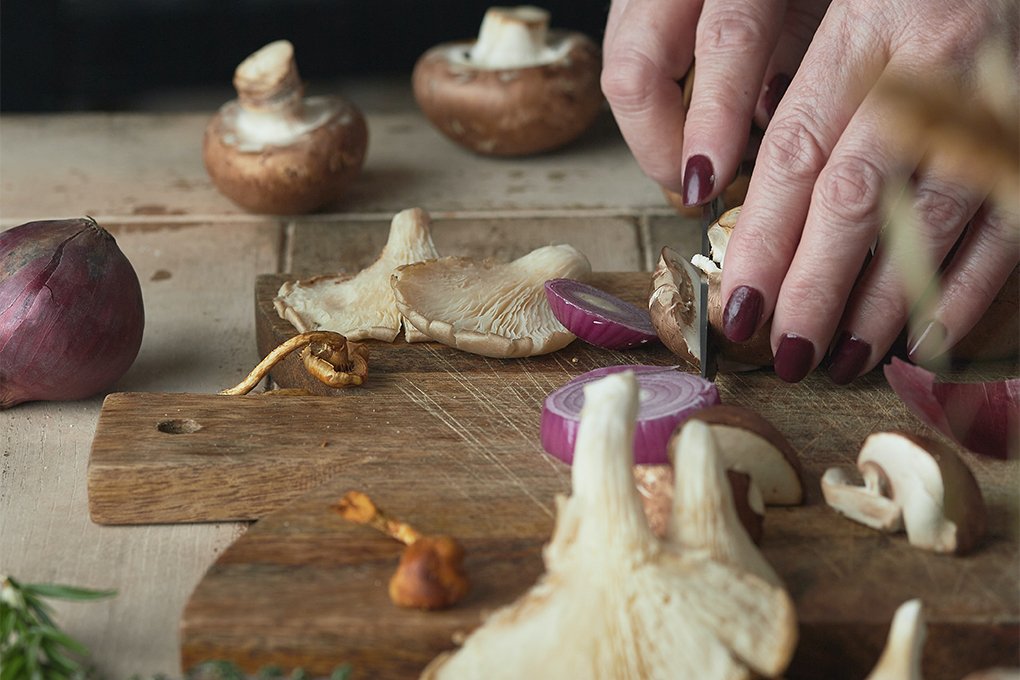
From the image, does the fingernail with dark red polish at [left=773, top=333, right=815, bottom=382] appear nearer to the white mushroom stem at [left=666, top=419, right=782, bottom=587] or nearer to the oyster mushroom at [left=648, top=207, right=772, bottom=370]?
the oyster mushroom at [left=648, top=207, right=772, bottom=370]

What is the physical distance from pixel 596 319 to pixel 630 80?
42cm

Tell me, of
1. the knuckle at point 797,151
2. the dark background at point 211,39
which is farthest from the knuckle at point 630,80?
the dark background at point 211,39

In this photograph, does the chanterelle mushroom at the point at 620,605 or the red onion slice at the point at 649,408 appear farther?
the red onion slice at the point at 649,408

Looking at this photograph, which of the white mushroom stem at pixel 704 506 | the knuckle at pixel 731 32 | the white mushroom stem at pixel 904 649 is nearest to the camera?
the white mushroom stem at pixel 904 649

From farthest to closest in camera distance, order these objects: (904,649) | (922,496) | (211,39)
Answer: (211,39) < (922,496) < (904,649)

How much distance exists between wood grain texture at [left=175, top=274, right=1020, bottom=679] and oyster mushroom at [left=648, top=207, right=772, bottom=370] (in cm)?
4

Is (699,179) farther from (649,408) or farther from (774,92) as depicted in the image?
(649,408)

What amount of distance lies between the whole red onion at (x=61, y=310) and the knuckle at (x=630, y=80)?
0.71 meters

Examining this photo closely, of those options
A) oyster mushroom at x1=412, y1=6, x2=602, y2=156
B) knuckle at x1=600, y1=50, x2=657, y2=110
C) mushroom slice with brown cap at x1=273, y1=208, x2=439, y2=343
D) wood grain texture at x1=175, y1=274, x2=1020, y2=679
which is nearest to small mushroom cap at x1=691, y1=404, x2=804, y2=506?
wood grain texture at x1=175, y1=274, x2=1020, y2=679

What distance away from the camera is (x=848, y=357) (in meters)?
1.42

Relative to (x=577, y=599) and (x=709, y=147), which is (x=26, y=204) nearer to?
(x=709, y=147)

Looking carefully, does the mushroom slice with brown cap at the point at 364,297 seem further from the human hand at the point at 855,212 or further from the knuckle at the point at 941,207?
the knuckle at the point at 941,207

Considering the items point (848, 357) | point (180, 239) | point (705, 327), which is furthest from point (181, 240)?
point (848, 357)

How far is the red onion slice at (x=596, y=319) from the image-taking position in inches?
59.2
